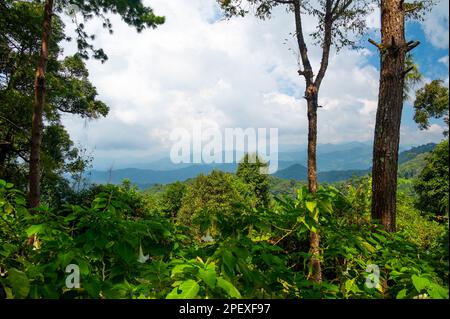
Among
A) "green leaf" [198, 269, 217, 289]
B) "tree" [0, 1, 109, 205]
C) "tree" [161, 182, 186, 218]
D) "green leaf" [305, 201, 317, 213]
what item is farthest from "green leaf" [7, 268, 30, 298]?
"tree" [161, 182, 186, 218]

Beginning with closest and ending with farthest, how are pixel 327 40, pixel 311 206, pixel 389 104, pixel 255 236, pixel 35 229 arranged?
1. pixel 35 229
2. pixel 311 206
3. pixel 255 236
4. pixel 389 104
5. pixel 327 40

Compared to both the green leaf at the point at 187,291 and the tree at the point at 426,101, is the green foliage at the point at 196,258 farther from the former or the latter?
the tree at the point at 426,101

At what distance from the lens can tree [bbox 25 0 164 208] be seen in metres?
8.77

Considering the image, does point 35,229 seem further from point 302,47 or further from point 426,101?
point 426,101

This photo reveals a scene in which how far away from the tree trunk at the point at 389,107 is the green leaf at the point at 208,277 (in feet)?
10.7

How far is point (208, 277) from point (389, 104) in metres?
3.79

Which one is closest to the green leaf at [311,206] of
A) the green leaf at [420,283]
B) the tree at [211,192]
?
the green leaf at [420,283]

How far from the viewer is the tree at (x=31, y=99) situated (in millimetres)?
14672

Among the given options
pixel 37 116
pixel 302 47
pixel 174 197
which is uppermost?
pixel 302 47

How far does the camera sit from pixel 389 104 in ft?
14.2

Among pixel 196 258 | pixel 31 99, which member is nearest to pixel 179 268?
pixel 196 258

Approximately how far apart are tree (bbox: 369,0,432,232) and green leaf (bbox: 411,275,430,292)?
2614mm

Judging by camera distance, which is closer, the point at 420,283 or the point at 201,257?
the point at 420,283

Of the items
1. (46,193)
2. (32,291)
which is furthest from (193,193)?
(32,291)
